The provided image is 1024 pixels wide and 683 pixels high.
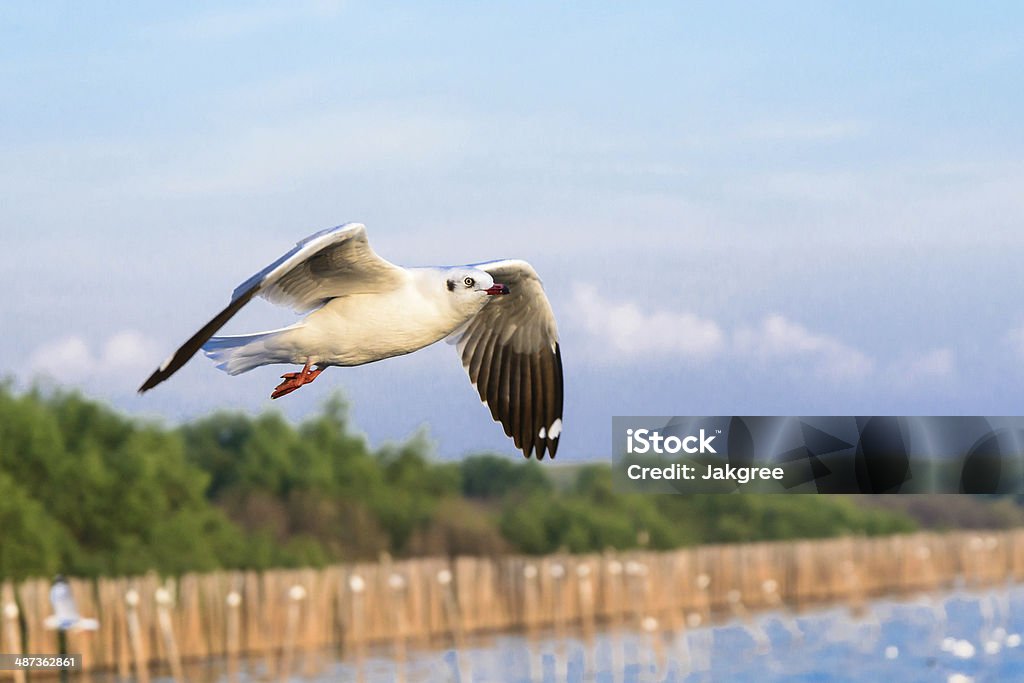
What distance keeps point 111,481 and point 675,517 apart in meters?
11.0

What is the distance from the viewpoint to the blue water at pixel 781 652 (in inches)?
849

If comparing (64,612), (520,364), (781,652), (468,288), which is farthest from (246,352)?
(781,652)

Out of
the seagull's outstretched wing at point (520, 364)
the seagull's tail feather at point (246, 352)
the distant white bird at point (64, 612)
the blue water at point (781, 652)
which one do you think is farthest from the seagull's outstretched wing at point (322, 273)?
the blue water at point (781, 652)

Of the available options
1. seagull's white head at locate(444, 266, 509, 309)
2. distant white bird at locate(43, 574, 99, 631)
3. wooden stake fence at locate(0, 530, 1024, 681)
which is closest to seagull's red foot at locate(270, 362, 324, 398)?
seagull's white head at locate(444, 266, 509, 309)

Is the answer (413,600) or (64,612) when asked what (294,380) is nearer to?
(64,612)

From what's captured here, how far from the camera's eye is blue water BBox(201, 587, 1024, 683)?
21.6 metres

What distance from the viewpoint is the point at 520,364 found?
23.4 ft

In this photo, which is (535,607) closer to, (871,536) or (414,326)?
(871,536)

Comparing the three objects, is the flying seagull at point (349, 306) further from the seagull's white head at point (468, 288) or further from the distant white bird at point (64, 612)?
the distant white bird at point (64, 612)

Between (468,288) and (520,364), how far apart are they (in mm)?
1803

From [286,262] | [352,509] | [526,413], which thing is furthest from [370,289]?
[352,509]

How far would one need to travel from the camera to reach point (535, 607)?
21.3 meters

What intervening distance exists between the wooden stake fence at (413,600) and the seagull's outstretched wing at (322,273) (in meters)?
11.1

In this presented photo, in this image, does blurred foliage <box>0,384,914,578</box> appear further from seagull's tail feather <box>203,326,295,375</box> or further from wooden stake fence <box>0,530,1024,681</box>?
seagull's tail feather <box>203,326,295,375</box>
